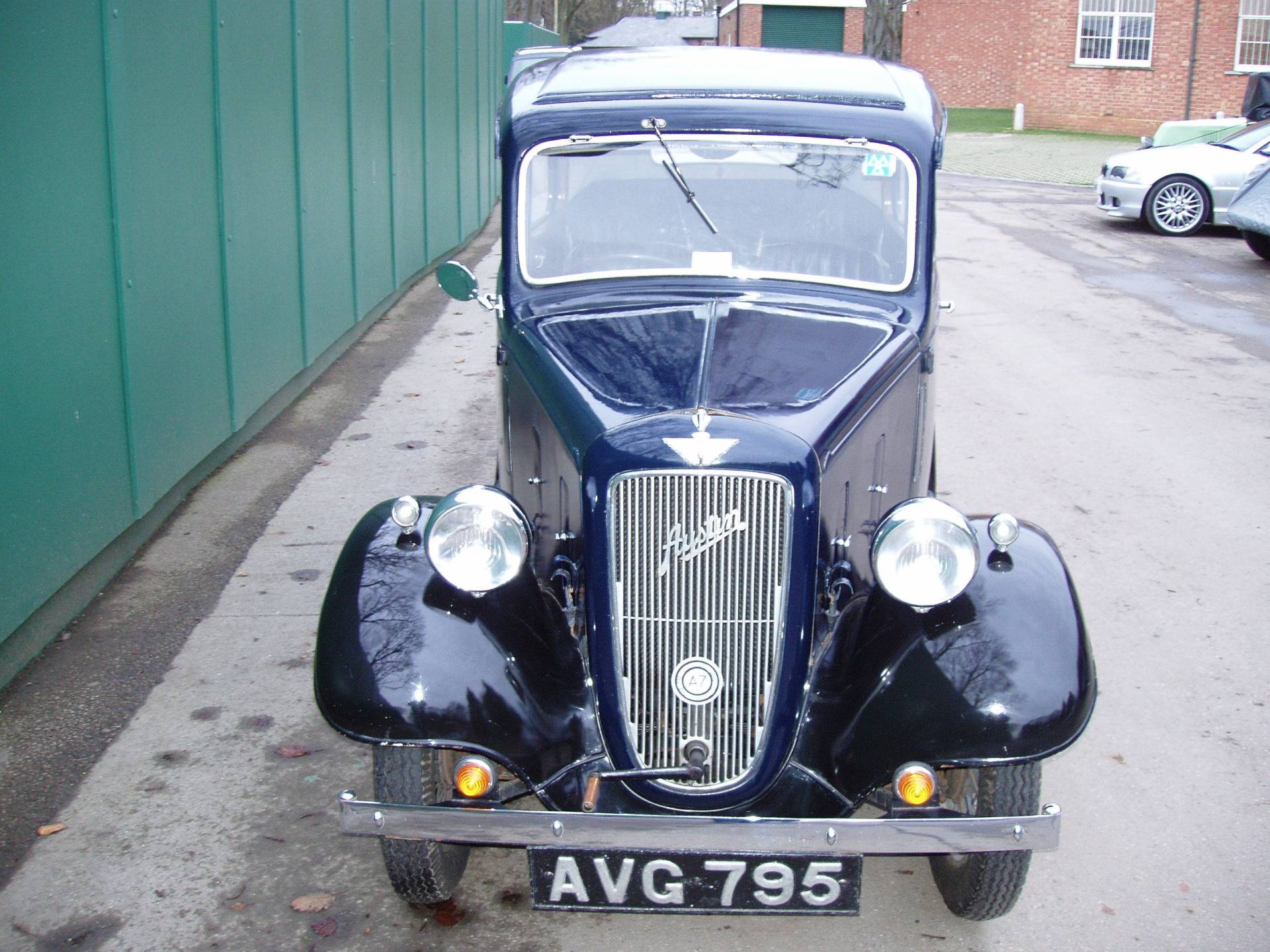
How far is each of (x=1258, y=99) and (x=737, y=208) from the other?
2053cm

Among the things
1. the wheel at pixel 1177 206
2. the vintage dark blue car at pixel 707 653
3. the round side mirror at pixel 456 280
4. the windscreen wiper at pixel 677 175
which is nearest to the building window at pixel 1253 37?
the wheel at pixel 1177 206

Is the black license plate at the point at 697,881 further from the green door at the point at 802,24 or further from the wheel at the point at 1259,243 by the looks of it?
the green door at the point at 802,24

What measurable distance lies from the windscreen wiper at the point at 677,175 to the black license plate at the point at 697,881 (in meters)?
2.17

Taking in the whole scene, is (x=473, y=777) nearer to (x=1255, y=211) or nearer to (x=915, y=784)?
(x=915, y=784)

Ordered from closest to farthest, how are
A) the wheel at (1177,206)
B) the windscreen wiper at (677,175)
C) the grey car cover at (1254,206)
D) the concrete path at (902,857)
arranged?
the concrete path at (902,857) < the windscreen wiper at (677,175) < the grey car cover at (1254,206) < the wheel at (1177,206)

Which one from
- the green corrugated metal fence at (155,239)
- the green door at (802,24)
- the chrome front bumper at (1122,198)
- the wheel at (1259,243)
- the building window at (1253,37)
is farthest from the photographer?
the green door at (802,24)

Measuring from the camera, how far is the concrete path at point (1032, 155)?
24.0 metres

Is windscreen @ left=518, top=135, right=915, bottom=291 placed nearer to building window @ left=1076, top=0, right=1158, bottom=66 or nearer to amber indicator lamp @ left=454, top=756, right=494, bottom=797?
amber indicator lamp @ left=454, top=756, right=494, bottom=797

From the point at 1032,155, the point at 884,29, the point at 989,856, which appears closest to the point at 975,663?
the point at 989,856

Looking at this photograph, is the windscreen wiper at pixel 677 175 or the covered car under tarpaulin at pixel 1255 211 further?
the covered car under tarpaulin at pixel 1255 211

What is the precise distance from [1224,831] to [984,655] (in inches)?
53.1

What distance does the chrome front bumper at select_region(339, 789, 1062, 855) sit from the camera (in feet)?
9.54

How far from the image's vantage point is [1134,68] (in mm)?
32031

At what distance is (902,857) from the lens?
153 inches
